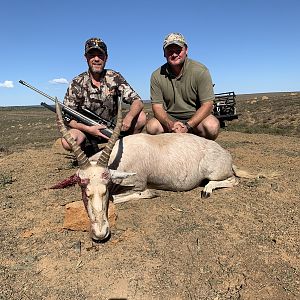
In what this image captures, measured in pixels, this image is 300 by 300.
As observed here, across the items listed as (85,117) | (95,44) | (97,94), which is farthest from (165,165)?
(95,44)

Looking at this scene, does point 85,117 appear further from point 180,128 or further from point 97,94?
point 180,128

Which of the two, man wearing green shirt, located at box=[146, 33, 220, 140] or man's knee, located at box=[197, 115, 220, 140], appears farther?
man's knee, located at box=[197, 115, 220, 140]

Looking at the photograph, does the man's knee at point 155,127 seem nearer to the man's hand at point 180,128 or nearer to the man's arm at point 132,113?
the man's arm at point 132,113

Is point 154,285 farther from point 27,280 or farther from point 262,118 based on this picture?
point 262,118

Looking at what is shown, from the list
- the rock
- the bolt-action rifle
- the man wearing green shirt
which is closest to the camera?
the rock

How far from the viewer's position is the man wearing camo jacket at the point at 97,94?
23.6ft

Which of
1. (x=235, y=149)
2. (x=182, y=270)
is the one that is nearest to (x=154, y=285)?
(x=182, y=270)

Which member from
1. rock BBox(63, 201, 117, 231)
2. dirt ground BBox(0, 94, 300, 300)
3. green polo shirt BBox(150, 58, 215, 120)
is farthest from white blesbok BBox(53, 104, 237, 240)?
green polo shirt BBox(150, 58, 215, 120)

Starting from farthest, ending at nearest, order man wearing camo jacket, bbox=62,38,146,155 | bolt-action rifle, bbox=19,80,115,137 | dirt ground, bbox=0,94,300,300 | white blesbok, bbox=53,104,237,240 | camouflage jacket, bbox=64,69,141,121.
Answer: camouflage jacket, bbox=64,69,141,121, man wearing camo jacket, bbox=62,38,146,155, bolt-action rifle, bbox=19,80,115,137, white blesbok, bbox=53,104,237,240, dirt ground, bbox=0,94,300,300

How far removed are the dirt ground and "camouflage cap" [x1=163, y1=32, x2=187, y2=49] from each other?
2.80m

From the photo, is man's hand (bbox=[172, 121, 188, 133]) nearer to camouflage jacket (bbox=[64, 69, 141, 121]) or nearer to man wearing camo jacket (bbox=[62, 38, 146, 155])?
man wearing camo jacket (bbox=[62, 38, 146, 155])

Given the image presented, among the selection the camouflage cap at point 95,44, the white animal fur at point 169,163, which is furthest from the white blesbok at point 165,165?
the camouflage cap at point 95,44

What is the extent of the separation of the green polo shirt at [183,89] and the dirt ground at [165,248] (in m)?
1.87

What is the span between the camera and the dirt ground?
3.55 meters
